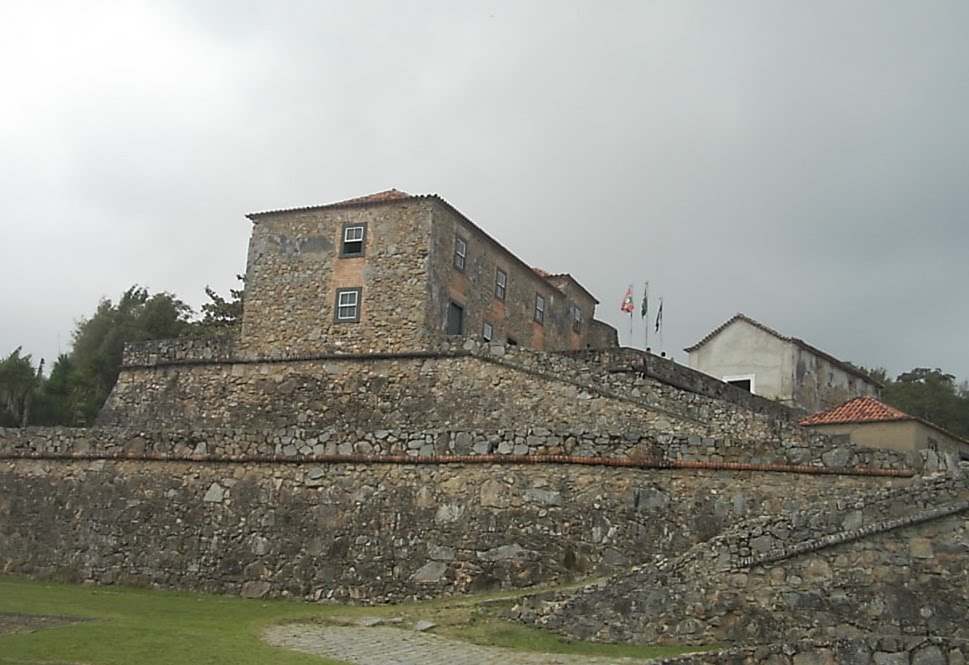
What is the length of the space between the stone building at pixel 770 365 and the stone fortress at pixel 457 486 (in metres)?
8.83

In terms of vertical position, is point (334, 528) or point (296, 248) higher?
point (296, 248)

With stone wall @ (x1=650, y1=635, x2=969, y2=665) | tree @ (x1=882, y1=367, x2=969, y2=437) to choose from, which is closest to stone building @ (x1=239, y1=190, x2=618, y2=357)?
stone wall @ (x1=650, y1=635, x2=969, y2=665)

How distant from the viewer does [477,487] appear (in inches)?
683

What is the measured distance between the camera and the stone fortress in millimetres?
14055

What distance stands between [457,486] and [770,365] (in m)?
23.6

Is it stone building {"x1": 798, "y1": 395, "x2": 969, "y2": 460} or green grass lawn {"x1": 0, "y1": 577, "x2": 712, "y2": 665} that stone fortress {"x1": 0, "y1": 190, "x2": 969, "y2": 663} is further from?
stone building {"x1": 798, "y1": 395, "x2": 969, "y2": 460}

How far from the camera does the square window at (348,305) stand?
29.3m

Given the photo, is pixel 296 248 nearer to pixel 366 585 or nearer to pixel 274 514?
pixel 274 514

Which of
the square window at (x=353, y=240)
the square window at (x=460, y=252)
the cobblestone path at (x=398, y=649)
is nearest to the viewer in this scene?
the cobblestone path at (x=398, y=649)

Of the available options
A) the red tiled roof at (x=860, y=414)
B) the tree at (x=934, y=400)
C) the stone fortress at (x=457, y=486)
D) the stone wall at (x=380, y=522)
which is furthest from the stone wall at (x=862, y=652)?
the tree at (x=934, y=400)

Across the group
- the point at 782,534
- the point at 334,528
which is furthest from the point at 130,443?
the point at 782,534

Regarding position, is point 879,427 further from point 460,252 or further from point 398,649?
point 398,649

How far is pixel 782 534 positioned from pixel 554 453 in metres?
4.35

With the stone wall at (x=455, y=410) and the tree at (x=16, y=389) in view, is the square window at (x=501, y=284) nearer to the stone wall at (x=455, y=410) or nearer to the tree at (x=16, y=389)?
the stone wall at (x=455, y=410)
